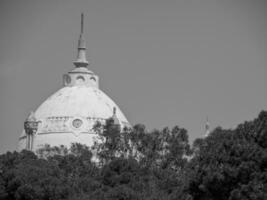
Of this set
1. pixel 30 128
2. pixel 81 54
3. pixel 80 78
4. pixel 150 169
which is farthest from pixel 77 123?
pixel 150 169

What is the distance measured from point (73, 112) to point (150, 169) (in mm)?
66611

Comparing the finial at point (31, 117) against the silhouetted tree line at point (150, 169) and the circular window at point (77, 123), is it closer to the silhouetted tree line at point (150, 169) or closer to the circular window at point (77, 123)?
the circular window at point (77, 123)

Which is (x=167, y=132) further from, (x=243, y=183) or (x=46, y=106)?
(x=46, y=106)

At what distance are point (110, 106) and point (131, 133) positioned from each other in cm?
5544

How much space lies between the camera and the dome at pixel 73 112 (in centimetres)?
17112

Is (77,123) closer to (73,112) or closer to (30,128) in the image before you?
(73,112)

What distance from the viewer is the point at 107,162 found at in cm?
11450

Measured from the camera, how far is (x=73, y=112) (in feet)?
575

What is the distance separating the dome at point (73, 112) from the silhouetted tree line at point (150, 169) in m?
34.9

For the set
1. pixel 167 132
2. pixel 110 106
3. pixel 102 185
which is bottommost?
pixel 102 185

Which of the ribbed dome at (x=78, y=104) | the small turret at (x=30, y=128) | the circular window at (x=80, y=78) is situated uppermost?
the circular window at (x=80, y=78)

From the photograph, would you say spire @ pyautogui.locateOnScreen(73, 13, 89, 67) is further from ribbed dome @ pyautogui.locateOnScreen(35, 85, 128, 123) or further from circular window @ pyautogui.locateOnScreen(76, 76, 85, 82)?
ribbed dome @ pyautogui.locateOnScreen(35, 85, 128, 123)

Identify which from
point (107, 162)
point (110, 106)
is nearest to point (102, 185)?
point (107, 162)

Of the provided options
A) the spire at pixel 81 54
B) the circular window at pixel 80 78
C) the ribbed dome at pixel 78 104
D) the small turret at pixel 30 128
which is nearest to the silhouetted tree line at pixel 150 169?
the small turret at pixel 30 128
